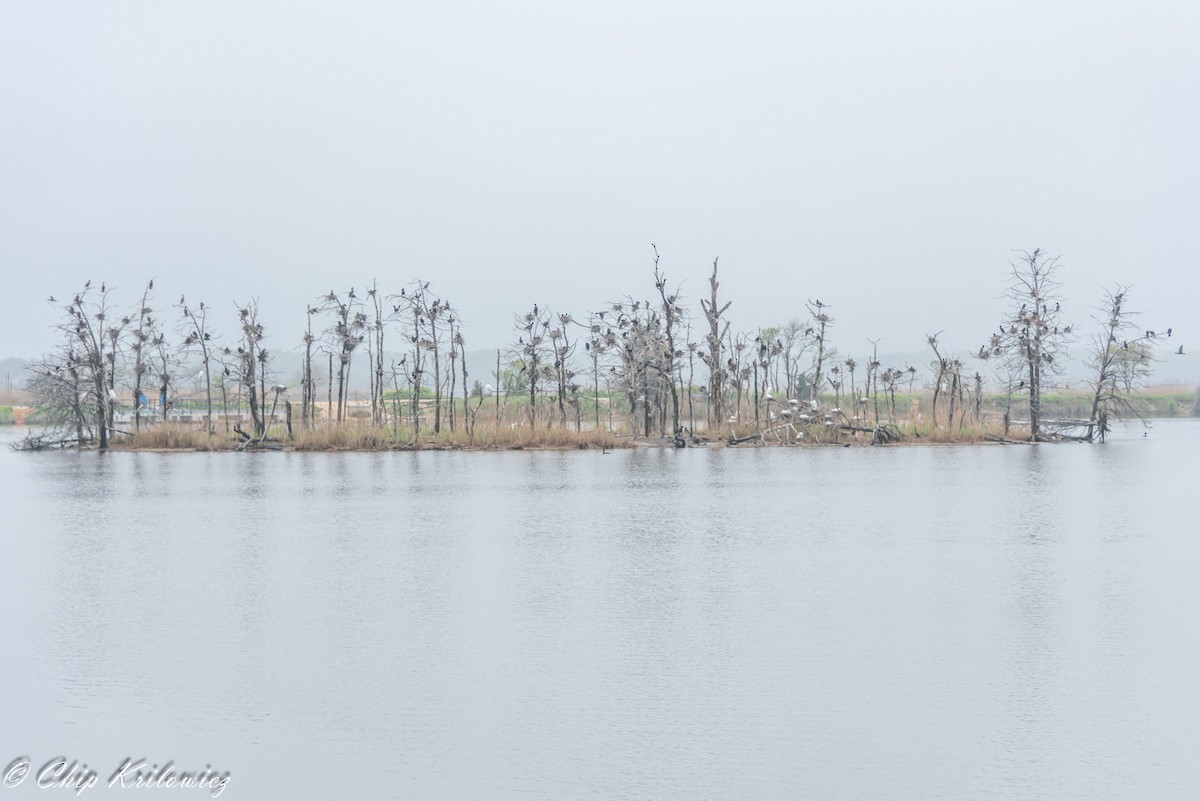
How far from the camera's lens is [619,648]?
9711 millimetres

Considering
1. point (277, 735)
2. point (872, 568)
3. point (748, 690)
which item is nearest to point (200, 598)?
point (277, 735)

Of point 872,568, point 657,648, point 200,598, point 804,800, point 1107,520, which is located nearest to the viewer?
point 804,800

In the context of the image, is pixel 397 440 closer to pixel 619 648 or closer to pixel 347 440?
pixel 347 440

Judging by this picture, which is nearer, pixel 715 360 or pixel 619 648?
pixel 619 648

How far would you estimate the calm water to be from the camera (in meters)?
6.99

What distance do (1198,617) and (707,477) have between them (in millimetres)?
14943

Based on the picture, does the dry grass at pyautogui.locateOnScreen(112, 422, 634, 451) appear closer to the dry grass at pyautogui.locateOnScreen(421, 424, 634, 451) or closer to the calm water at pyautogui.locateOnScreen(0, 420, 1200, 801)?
the dry grass at pyautogui.locateOnScreen(421, 424, 634, 451)

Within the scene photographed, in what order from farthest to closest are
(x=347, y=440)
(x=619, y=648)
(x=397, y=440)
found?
(x=397, y=440), (x=347, y=440), (x=619, y=648)

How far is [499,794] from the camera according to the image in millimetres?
6566

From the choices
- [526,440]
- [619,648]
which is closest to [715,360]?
[526,440]

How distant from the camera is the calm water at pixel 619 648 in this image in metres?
6.99

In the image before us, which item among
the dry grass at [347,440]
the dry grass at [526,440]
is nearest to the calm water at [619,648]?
the dry grass at [526,440]

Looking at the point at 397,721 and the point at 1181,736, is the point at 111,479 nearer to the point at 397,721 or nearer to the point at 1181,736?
the point at 397,721

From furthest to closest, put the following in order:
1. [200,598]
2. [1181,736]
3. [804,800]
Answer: [200,598]
[1181,736]
[804,800]
